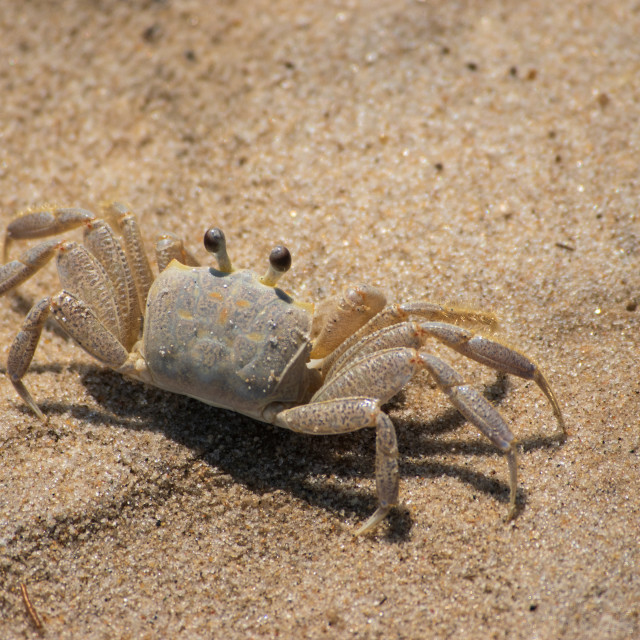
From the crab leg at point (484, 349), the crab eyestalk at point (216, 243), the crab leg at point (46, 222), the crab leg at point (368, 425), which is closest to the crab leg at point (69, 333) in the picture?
the crab leg at point (46, 222)

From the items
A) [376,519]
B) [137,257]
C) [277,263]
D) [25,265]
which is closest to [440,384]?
[376,519]

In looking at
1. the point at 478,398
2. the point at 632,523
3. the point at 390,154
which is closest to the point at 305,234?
the point at 390,154

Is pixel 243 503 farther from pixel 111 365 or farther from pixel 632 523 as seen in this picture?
pixel 632 523

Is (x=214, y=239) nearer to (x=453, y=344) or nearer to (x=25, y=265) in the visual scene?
(x=25, y=265)

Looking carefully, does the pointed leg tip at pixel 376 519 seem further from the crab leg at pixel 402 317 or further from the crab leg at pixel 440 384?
the crab leg at pixel 402 317

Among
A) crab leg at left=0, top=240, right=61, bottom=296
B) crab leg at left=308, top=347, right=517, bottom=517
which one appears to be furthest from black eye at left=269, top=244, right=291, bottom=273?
crab leg at left=0, top=240, right=61, bottom=296

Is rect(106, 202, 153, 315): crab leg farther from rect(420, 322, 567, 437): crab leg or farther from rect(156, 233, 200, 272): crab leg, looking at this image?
rect(420, 322, 567, 437): crab leg

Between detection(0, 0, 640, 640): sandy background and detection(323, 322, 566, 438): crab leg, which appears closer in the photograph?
detection(0, 0, 640, 640): sandy background
